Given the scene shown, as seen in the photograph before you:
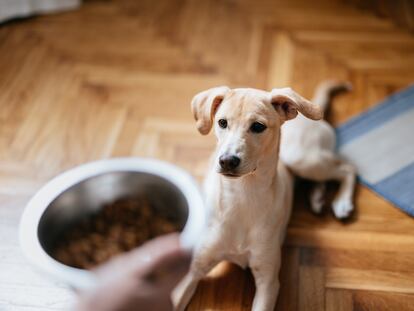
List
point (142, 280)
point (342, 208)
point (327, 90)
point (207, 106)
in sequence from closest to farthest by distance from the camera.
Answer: point (142, 280)
point (207, 106)
point (342, 208)
point (327, 90)

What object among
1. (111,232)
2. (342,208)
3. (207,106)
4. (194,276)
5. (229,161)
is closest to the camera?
(229,161)

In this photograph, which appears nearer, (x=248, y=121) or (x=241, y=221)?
(x=248, y=121)

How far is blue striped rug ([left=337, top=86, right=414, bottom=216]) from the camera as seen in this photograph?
2.01 m

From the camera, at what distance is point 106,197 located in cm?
180

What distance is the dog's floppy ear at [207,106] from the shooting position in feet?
4.92

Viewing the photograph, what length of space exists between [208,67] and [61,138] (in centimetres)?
77

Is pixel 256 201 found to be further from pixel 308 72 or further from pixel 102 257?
pixel 308 72

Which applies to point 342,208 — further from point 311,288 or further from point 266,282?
point 266,282

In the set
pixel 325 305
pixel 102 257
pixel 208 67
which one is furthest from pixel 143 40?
pixel 325 305

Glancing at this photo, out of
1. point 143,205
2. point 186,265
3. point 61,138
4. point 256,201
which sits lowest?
point 61,138

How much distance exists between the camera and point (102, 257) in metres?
1.63

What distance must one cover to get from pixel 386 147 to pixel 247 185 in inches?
34.7

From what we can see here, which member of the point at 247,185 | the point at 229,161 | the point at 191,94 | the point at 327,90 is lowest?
the point at 191,94

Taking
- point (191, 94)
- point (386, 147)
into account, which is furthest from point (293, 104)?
point (191, 94)
